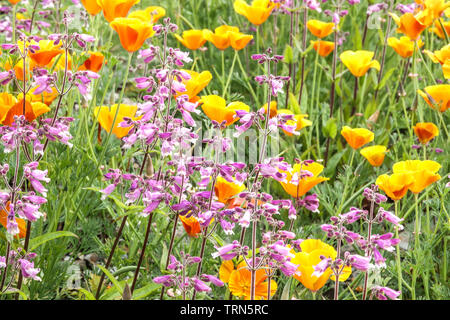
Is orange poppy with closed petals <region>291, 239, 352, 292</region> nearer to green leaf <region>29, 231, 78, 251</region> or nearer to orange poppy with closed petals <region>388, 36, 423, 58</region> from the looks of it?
green leaf <region>29, 231, 78, 251</region>

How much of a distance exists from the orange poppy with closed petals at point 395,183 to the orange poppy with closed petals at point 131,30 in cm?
86

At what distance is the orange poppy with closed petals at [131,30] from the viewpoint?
1.82 metres

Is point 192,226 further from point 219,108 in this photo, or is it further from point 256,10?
point 256,10

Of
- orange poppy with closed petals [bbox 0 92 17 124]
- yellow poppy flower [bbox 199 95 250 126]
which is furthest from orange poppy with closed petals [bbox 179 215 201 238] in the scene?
orange poppy with closed petals [bbox 0 92 17 124]

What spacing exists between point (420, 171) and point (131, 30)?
1.00 meters

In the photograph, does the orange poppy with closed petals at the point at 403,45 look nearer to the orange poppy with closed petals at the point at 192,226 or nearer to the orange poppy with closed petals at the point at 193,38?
the orange poppy with closed petals at the point at 193,38

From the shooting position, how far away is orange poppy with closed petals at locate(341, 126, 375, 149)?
7.52 ft

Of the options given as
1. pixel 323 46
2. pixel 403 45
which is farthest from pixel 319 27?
pixel 403 45

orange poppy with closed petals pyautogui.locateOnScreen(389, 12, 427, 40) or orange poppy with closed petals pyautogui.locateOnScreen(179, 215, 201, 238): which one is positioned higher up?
orange poppy with closed petals pyautogui.locateOnScreen(389, 12, 427, 40)

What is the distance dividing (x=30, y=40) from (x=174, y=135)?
62cm

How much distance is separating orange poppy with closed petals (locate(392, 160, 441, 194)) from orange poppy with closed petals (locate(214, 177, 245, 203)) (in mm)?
505

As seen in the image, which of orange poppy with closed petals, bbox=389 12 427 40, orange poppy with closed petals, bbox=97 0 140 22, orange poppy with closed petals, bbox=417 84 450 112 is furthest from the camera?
orange poppy with closed petals, bbox=389 12 427 40

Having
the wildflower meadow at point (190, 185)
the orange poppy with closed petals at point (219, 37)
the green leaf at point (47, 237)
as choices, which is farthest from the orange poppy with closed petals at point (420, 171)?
the orange poppy with closed petals at point (219, 37)
